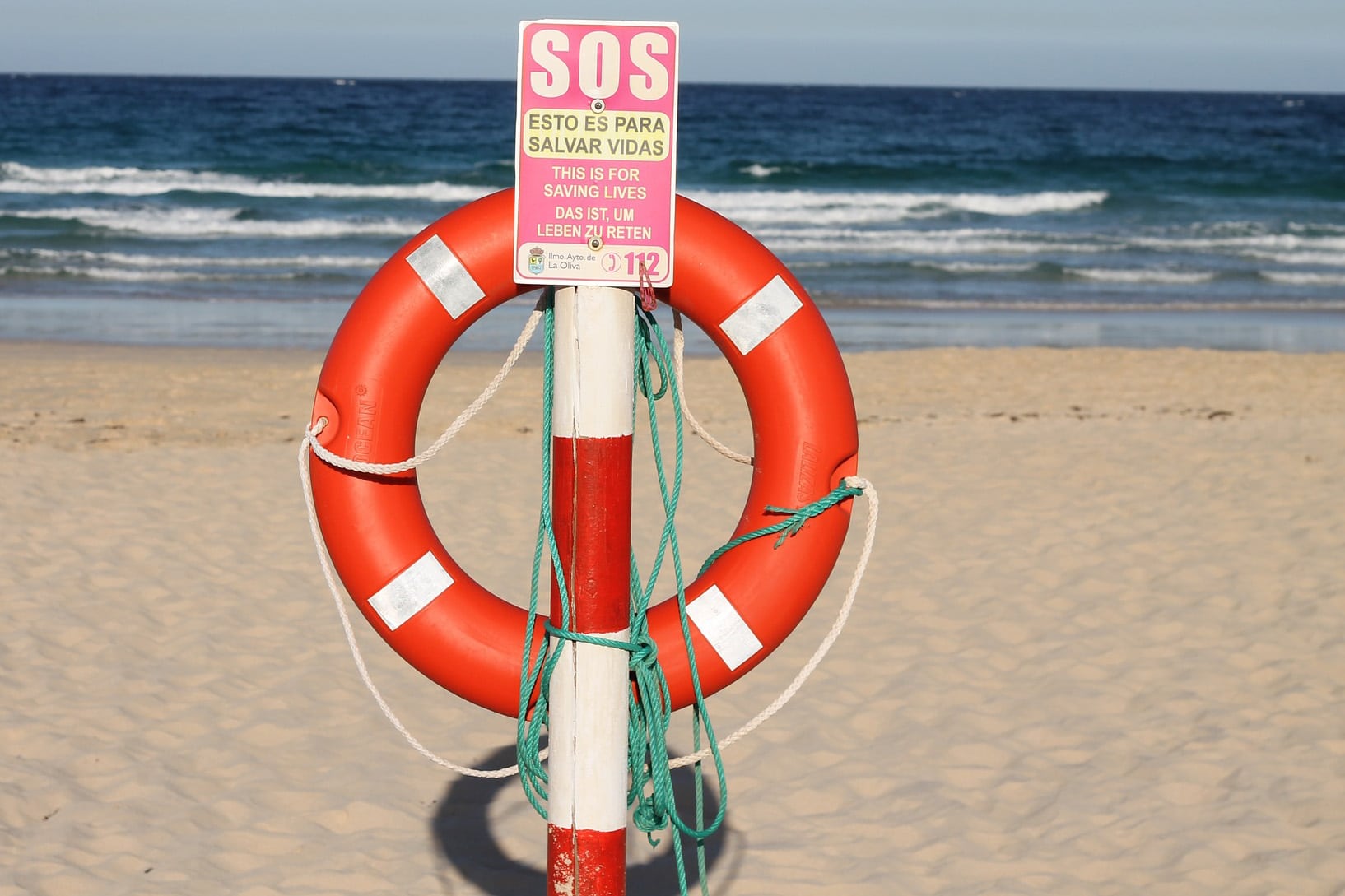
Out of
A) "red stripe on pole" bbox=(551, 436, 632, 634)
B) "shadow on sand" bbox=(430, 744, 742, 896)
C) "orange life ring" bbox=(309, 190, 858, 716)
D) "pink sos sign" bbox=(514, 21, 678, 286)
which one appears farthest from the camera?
"shadow on sand" bbox=(430, 744, 742, 896)

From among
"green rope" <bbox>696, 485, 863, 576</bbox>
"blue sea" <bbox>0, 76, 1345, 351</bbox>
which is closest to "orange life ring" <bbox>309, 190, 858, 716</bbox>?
"green rope" <bbox>696, 485, 863, 576</bbox>

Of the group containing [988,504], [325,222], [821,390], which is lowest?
[988,504]

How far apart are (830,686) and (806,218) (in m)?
14.7

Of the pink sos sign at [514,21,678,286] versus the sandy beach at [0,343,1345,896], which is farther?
the sandy beach at [0,343,1345,896]

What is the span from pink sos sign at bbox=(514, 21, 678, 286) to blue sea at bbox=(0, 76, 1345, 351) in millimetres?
8017

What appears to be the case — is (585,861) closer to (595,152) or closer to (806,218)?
(595,152)

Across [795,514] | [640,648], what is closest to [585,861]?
[640,648]

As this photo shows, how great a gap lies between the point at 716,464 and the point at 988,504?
1.28 meters

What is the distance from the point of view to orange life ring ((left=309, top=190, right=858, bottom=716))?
7.86ft

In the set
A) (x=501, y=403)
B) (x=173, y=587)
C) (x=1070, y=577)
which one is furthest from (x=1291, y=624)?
(x=501, y=403)

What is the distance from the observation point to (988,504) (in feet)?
18.5

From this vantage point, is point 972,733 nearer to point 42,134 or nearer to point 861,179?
point 861,179

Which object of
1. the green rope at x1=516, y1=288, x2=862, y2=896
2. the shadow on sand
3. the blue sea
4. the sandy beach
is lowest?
the shadow on sand

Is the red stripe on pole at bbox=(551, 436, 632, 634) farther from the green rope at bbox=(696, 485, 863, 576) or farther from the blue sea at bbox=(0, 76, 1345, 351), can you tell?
the blue sea at bbox=(0, 76, 1345, 351)
